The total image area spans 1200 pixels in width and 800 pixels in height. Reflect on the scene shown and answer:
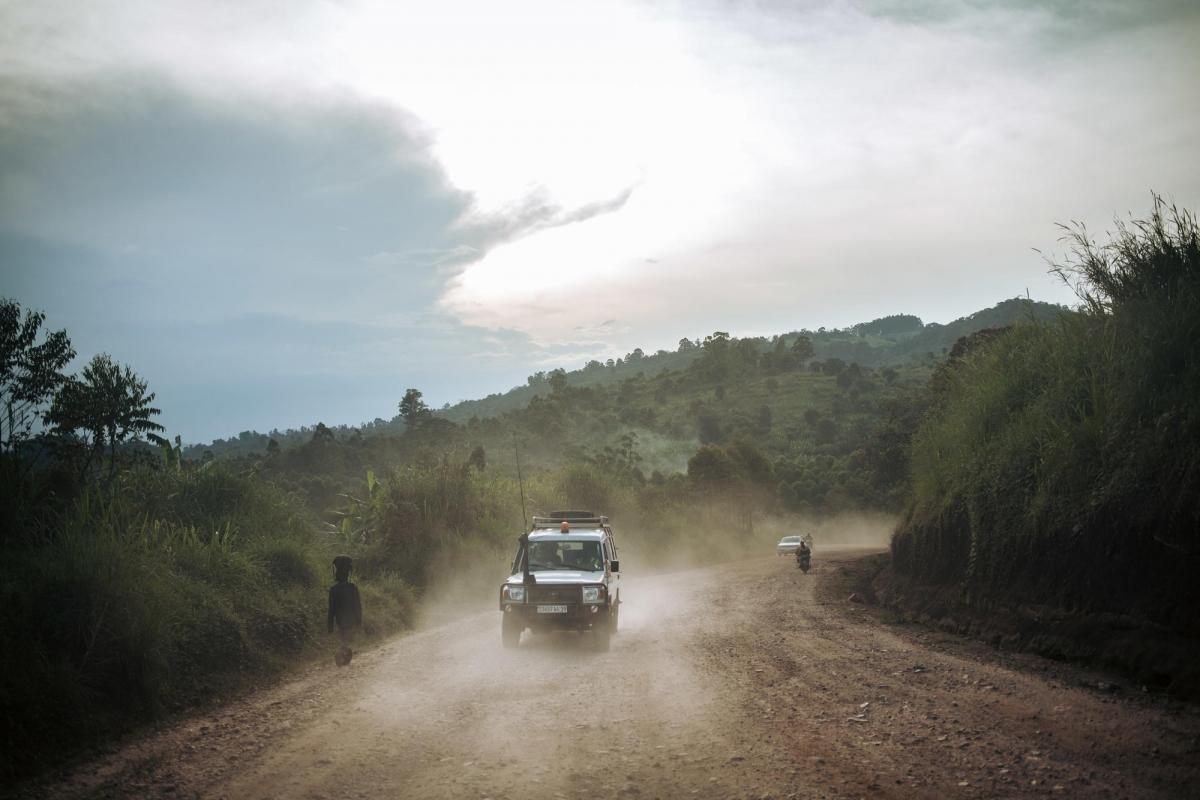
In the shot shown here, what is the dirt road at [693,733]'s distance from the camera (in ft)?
20.6

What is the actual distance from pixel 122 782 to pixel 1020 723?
8.48 m

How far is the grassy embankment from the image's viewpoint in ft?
28.0

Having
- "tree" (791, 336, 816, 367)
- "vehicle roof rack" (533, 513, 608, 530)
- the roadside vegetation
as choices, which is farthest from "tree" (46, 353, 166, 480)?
"tree" (791, 336, 816, 367)

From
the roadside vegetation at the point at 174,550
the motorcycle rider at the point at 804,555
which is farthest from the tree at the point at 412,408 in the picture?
the motorcycle rider at the point at 804,555

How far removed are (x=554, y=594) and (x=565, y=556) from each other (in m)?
1.77

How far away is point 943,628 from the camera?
13094mm

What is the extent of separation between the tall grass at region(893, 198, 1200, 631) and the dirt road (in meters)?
1.36

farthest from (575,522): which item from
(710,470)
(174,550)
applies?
(710,470)

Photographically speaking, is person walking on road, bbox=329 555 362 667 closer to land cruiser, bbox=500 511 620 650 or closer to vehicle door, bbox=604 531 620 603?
land cruiser, bbox=500 511 620 650

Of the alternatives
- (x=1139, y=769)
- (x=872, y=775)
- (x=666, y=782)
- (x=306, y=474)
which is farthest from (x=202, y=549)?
(x=306, y=474)

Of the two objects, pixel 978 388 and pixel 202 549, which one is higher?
pixel 978 388

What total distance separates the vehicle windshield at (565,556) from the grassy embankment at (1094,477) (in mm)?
6418

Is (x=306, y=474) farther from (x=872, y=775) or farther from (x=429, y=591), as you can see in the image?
(x=872, y=775)

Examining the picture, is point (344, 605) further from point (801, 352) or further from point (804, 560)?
point (801, 352)
